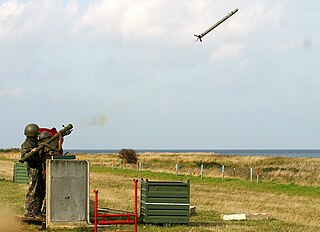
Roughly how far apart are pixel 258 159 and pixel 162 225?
218 feet

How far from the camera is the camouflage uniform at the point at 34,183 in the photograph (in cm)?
2066

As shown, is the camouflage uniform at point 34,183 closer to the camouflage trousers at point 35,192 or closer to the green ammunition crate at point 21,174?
the camouflage trousers at point 35,192

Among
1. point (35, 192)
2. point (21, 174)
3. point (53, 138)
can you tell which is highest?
point (53, 138)

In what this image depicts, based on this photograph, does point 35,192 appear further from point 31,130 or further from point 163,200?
point 163,200

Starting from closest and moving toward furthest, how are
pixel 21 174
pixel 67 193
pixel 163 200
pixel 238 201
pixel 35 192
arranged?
pixel 67 193 → pixel 163 200 → pixel 35 192 → pixel 238 201 → pixel 21 174

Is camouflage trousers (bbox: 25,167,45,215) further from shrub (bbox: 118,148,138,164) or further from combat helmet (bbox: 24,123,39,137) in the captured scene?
shrub (bbox: 118,148,138,164)

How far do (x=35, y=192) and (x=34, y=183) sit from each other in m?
0.29

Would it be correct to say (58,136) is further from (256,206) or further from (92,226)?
(256,206)

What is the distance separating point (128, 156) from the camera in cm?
8331

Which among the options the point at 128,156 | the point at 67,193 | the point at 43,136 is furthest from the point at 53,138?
the point at 128,156

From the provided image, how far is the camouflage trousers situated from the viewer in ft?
67.9

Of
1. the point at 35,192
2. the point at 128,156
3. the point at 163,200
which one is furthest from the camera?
the point at 128,156

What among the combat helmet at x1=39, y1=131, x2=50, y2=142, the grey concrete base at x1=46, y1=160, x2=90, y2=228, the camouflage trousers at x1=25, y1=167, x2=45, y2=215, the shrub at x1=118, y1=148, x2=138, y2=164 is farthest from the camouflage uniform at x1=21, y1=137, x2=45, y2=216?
the shrub at x1=118, y1=148, x2=138, y2=164

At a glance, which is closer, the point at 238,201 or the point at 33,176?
the point at 33,176
